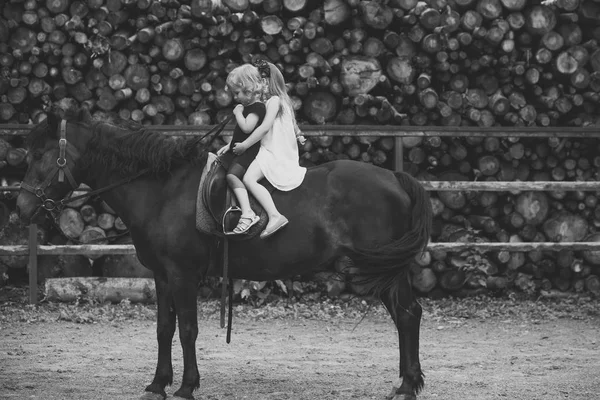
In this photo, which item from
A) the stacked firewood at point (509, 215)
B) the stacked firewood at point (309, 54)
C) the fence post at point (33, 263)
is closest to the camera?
the fence post at point (33, 263)

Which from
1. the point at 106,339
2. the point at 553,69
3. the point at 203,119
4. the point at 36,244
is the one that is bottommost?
the point at 106,339

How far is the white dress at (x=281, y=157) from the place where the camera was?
210 inches

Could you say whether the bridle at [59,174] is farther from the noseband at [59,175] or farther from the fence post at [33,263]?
the fence post at [33,263]

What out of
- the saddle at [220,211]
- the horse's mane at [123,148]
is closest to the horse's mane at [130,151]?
the horse's mane at [123,148]

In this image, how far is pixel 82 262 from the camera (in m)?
8.77

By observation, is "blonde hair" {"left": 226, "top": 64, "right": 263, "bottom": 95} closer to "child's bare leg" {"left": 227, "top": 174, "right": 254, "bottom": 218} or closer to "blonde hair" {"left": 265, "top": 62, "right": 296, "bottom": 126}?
"blonde hair" {"left": 265, "top": 62, "right": 296, "bottom": 126}

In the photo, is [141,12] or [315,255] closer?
[315,255]

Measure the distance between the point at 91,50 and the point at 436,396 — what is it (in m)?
5.00

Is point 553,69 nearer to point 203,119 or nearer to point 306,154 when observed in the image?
point 306,154

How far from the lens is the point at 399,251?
521cm

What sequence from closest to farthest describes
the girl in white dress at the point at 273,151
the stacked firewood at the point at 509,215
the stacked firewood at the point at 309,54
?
the girl in white dress at the point at 273,151, the stacked firewood at the point at 309,54, the stacked firewood at the point at 509,215

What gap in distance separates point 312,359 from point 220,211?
1691mm

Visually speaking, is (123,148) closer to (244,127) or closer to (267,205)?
(244,127)

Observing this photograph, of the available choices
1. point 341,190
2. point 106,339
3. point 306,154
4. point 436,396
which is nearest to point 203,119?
point 306,154
